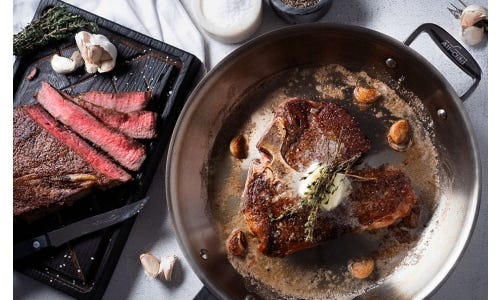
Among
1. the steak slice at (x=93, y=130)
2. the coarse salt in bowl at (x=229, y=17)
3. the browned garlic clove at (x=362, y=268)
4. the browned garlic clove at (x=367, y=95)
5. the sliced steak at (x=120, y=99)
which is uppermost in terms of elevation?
the coarse salt in bowl at (x=229, y=17)

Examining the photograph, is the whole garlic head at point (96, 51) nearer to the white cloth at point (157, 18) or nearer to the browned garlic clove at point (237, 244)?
the white cloth at point (157, 18)

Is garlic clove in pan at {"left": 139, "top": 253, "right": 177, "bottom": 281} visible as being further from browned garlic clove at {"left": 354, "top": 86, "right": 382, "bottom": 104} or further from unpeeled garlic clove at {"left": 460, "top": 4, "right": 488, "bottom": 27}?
unpeeled garlic clove at {"left": 460, "top": 4, "right": 488, "bottom": 27}

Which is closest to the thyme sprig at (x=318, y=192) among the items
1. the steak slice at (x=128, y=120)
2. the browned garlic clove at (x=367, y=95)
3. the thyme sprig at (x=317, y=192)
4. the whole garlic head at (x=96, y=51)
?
the thyme sprig at (x=317, y=192)

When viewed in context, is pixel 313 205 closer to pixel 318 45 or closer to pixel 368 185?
pixel 368 185

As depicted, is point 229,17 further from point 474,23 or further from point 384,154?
point 474,23

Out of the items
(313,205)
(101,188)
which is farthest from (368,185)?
(101,188)
